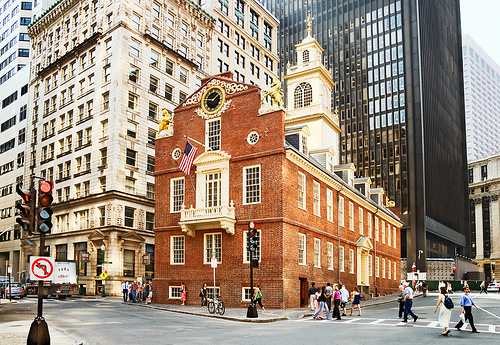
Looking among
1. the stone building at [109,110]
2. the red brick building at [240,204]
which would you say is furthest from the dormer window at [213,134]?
the stone building at [109,110]

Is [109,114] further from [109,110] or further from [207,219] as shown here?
[207,219]

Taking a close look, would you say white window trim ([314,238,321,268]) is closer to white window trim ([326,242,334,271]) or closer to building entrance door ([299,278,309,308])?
white window trim ([326,242,334,271])

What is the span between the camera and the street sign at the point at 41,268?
1378 cm

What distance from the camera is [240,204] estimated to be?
112 feet

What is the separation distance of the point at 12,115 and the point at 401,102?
238 feet

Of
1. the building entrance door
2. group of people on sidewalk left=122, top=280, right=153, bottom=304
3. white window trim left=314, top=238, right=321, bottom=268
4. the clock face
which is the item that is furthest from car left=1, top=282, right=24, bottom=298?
white window trim left=314, top=238, right=321, bottom=268

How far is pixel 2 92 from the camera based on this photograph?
8581 centimetres

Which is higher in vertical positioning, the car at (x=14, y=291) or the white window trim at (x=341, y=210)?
the white window trim at (x=341, y=210)

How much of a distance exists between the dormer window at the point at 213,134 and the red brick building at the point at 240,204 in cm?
7

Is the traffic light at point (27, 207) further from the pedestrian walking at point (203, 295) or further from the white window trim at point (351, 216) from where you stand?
the white window trim at point (351, 216)

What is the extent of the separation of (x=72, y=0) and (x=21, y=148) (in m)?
24.8

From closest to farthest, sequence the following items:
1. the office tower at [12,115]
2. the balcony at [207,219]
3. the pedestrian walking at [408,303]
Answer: the pedestrian walking at [408,303] < the balcony at [207,219] < the office tower at [12,115]

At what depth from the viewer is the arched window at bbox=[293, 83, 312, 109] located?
167 feet

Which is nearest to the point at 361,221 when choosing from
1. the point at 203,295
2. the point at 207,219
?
the point at 207,219
